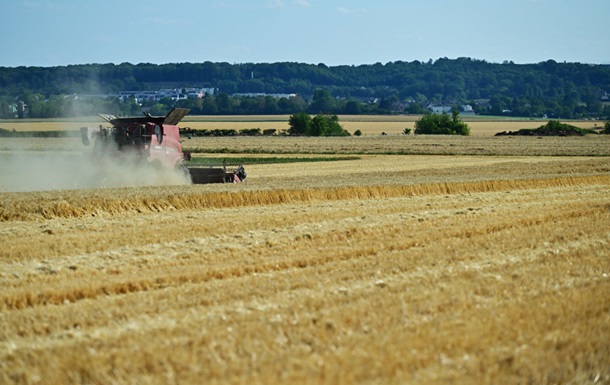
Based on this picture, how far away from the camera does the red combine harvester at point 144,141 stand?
82.8ft

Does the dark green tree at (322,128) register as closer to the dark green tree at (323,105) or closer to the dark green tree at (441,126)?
the dark green tree at (441,126)

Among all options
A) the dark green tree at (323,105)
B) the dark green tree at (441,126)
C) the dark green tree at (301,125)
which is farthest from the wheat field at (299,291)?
the dark green tree at (323,105)

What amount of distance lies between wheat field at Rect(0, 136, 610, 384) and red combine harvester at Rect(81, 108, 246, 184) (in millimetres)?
5397

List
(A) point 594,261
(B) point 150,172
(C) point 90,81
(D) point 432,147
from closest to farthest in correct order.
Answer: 1. (A) point 594,261
2. (B) point 150,172
3. (C) point 90,81
4. (D) point 432,147

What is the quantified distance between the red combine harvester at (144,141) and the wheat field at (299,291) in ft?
17.7

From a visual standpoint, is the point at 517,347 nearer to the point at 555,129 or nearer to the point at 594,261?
the point at 594,261

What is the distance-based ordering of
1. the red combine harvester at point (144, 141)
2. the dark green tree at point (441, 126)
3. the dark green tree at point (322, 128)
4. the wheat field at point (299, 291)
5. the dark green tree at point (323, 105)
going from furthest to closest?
the dark green tree at point (323, 105) < the dark green tree at point (441, 126) < the dark green tree at point (322, 128) < the red combine harvester at point (144, 141) < the wheat field at point (299, 291)

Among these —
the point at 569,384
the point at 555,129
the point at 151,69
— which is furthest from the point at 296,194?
the point at 151,69

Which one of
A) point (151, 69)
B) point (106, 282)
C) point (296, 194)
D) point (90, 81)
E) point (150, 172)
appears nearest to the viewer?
point (106, 282)

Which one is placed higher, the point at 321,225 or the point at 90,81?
the point at 90,81

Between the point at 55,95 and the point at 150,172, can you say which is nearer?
the point at 150,172

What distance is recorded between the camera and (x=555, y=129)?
273 feet

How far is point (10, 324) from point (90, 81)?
27.1 m

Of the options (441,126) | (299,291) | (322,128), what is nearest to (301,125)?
(322,128)
